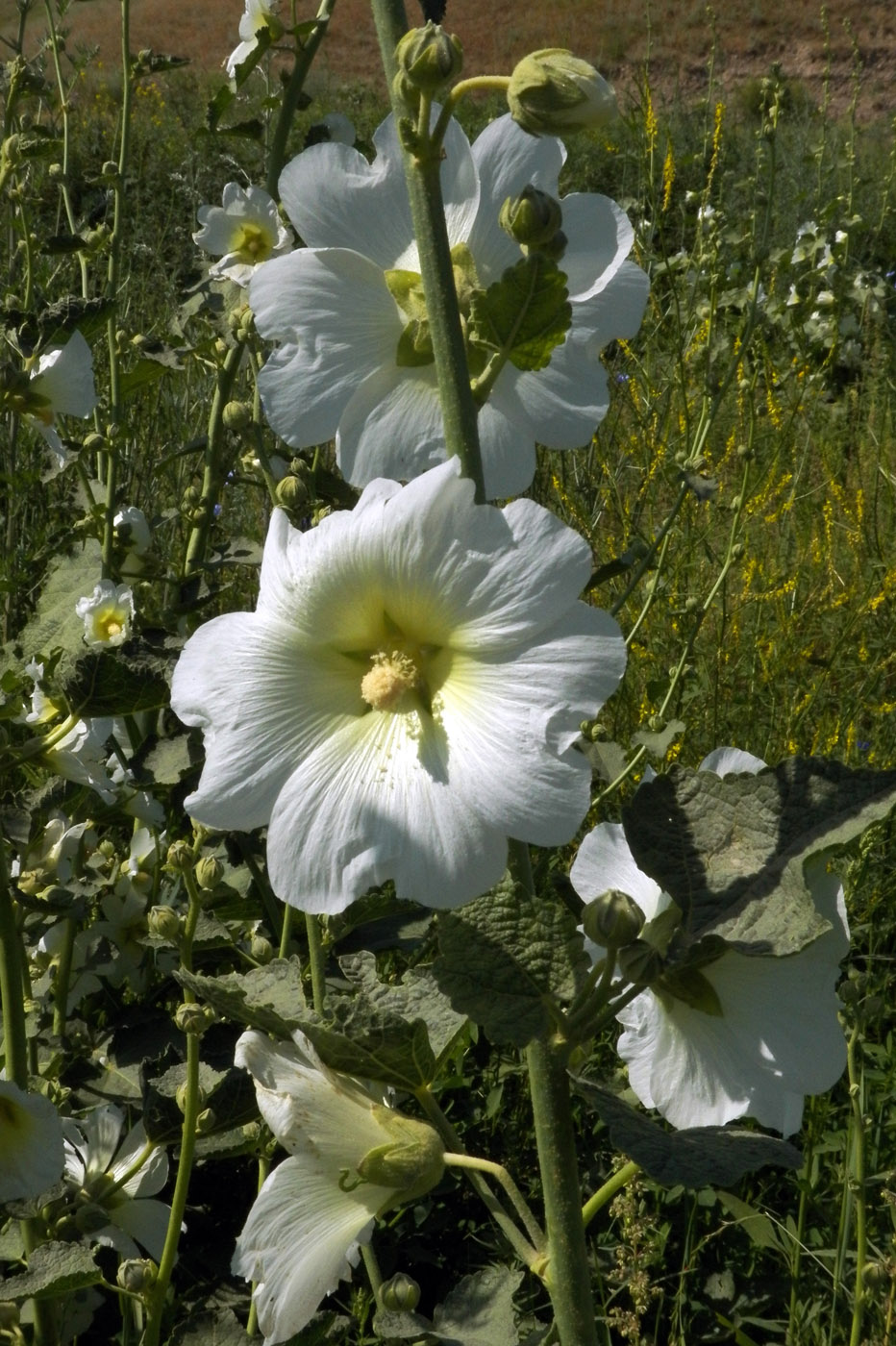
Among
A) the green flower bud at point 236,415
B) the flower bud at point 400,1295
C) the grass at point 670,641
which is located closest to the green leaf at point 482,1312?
the flower bud at point 400,1295

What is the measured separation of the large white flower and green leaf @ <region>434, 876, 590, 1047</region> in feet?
1.04

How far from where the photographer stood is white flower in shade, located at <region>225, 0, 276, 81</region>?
69.4 inches

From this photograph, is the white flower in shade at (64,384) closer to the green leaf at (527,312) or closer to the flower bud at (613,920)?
the green leaf at (527,312)

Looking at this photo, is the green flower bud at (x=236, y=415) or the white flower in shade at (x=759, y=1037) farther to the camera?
the green flower bud at (x=236, y=415)

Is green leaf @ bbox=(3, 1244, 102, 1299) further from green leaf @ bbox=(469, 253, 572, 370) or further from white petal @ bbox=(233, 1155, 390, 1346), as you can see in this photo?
green leaf @ bbox=(469, 253, 572, 370)

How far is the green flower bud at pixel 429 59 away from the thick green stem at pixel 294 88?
3.40 ft

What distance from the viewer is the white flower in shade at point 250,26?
1.76 m

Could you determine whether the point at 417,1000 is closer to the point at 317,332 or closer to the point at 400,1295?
the point at 400,1295

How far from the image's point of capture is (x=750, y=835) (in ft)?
2.63

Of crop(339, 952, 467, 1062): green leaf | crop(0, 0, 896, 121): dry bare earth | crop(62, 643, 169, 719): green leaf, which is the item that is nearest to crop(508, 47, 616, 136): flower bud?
crop(339, 952, 467, 1062): green leaf

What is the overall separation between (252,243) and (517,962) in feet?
4.35

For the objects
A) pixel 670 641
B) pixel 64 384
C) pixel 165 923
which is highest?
pixel 64 384

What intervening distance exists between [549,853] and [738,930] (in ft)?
4.68

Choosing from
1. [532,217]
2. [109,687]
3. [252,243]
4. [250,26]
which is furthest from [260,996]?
[250,26]
